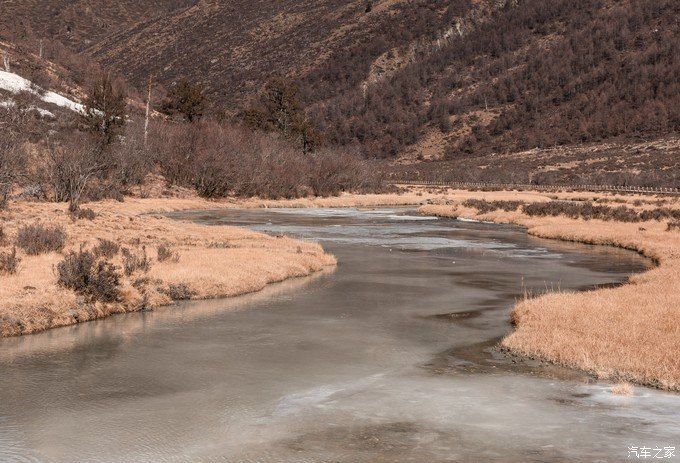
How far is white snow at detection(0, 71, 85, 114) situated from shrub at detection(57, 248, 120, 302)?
5894cm

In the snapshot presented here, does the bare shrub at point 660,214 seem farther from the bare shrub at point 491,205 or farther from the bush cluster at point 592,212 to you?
the bare shrub at point 491,205

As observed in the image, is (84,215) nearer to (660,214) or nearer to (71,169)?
(71,169)

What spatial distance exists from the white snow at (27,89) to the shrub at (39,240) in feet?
167

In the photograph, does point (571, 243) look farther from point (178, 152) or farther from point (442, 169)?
point (442, 169)

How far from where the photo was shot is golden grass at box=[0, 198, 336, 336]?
1945 centimetres

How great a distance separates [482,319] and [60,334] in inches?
441

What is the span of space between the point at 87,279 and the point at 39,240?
732 centimetres

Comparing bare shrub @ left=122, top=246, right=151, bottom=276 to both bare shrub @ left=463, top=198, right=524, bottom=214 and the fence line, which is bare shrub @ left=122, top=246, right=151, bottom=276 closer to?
bare shrub @ left=463, top=198, right=524, bottom=214

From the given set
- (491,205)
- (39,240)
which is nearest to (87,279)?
(39,240)

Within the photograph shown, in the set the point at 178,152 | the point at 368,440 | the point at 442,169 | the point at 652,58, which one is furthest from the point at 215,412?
the point at 652,58

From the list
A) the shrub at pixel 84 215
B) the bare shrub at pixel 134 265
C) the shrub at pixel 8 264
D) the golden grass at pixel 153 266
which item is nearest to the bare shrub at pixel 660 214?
the golden grass at pixel 153 266

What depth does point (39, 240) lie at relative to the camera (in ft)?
88.9

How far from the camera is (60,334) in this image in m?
18.4

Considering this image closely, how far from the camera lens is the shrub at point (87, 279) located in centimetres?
2075
